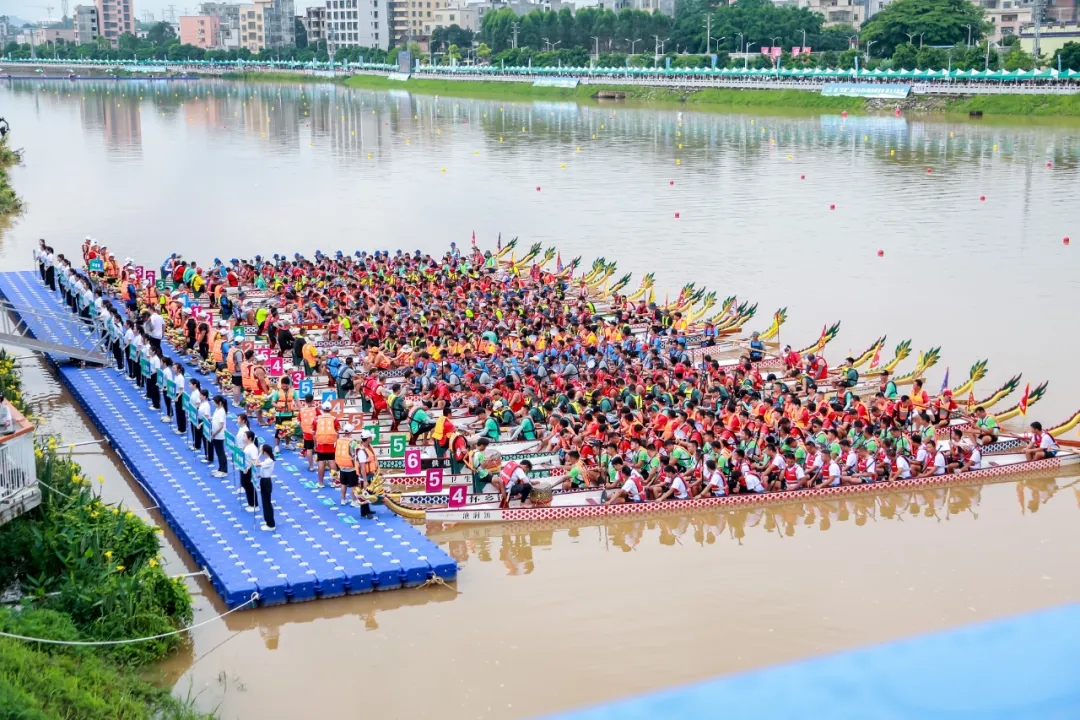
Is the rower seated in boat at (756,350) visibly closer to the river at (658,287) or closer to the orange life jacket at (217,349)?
the river at (658,287)

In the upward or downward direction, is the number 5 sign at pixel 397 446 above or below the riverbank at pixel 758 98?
below

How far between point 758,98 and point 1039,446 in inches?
2242

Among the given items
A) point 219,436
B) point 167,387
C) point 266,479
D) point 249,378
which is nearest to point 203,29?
point 249,378

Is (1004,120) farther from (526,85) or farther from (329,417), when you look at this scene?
(329,417)

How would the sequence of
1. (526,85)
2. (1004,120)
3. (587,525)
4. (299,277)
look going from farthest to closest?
1. (526,85)
2. (1004,120)
3. (299,277)
4. (587,525)

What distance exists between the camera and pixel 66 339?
18312 millimetres

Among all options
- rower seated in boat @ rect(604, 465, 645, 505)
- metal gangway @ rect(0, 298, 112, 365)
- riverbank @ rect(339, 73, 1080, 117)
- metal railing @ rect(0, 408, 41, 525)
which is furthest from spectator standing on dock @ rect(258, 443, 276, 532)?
riverbank @ rect(339, 73, 1080, 117)

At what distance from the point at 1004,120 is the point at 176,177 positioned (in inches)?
1412

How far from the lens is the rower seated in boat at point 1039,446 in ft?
44.5

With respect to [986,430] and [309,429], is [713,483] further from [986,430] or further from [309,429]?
[309,429]

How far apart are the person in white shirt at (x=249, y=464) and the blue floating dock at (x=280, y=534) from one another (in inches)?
5.6

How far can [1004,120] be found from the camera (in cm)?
5516

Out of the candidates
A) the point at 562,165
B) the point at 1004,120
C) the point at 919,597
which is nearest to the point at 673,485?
the point at 919,597

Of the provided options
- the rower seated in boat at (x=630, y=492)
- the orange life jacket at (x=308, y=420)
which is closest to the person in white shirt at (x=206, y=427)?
the orange life jacket at (x=308, y=420)
